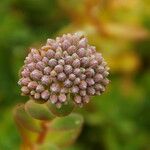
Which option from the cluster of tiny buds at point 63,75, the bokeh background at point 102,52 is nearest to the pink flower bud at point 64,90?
the cluster of tiny buds at point 63,75

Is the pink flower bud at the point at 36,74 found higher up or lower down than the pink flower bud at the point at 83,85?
higher up

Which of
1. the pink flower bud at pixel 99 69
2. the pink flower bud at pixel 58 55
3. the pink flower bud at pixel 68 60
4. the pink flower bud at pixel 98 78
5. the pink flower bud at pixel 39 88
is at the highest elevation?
the pink flower bud at pixel 58 55

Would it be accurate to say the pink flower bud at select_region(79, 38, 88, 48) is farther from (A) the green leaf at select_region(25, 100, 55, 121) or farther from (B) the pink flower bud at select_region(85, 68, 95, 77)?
(A) the green leaf at select_region(25, 100, 55, 121)

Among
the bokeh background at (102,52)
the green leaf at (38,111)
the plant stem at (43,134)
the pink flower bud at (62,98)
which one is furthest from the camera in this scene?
the bokeh background at (102,52)

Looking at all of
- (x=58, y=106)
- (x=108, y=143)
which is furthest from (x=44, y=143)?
(x=108, y=143)

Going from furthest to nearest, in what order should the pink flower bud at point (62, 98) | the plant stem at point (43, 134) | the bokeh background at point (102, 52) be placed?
the bokeh background at point (102, 52) → the plant stem at point (43, 134) → the pink flower bud at point (62, 98)

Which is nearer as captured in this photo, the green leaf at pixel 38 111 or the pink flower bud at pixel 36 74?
the pink flower bud at pixel 36 74

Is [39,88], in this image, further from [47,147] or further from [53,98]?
[47,147]

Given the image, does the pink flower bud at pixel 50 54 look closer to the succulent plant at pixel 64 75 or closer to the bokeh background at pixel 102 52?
the succulent plant at pixel 64 75
